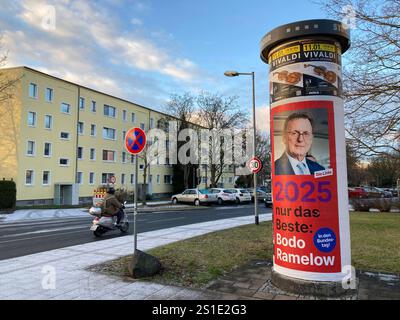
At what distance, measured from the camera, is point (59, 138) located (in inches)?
1470

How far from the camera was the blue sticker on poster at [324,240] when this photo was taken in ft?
17.0

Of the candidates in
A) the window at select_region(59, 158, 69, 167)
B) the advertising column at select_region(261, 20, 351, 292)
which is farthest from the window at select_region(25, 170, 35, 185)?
the advertising column at select_region(261, 20, 351, 292)

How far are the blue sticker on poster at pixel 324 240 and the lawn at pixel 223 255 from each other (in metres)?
1.95

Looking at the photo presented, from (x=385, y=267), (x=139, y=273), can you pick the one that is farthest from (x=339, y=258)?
(x=139, y=273)

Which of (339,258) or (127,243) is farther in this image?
(127,243)

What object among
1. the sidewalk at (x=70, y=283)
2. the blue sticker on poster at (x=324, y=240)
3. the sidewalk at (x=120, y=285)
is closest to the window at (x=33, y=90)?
the sidewalk at (x=70, y=283)

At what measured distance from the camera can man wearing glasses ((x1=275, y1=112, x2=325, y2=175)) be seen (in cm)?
536

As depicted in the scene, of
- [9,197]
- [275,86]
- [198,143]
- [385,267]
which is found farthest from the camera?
[198,143]

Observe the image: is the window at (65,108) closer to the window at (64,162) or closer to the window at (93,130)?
the window at (93,130)

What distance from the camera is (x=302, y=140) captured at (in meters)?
5.46

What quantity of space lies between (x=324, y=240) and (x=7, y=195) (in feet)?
93.2

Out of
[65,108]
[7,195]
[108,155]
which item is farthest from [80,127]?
[7,195]
